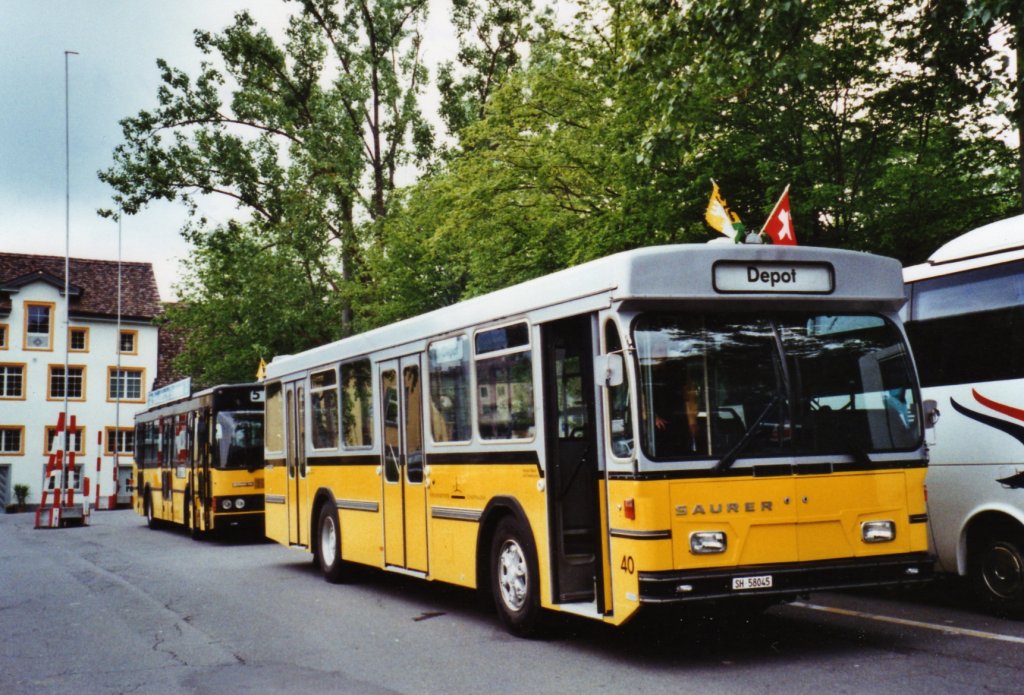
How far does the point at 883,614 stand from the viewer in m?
10.2

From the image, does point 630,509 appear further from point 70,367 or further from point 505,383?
point 70,367

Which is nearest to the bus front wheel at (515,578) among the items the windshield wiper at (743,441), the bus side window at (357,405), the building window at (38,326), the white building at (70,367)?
the windshield wiper at (743,441)

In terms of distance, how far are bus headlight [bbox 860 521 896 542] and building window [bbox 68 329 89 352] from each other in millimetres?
60853

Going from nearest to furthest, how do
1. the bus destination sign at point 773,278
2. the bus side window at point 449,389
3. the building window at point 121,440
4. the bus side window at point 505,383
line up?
1. the bus destination sign at point 773,278
2. the bus side window at point 505,383
3. the bus side window at point 449,389
4. the building window at point 121,440

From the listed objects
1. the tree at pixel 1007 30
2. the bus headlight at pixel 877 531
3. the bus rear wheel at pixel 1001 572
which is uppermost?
the tree at pixel 1007 30

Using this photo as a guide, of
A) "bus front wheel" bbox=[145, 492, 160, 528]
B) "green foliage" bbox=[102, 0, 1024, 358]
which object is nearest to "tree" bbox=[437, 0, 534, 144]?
"green foliage" bbox=[102, 0, 1024, 358]

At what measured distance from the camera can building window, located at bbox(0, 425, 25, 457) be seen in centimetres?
5981

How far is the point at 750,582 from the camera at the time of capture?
7.62 meters

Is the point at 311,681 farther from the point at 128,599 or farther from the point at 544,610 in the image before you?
the point at 128,599

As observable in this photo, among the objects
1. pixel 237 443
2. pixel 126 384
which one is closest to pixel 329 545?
pixel 237 443

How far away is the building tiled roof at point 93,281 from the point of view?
62562 mm

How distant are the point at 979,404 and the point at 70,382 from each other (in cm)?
5928

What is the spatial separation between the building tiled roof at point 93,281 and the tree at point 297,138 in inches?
1119

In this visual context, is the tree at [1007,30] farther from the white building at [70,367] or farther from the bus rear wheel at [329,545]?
the white building at [70,367]
